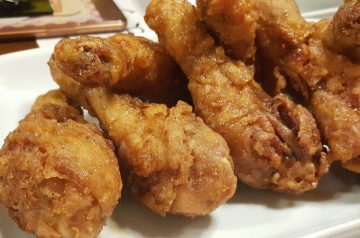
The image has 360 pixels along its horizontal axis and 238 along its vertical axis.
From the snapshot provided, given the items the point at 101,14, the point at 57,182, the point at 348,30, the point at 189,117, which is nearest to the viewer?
the point at 57,182

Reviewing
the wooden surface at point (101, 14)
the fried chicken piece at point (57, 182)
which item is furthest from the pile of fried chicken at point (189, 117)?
the wooden surface at point (101, 14)

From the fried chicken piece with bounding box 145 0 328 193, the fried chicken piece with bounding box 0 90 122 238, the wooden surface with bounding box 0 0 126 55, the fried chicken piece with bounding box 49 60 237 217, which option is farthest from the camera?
the wooden surface with bounding box 0 0 126 55

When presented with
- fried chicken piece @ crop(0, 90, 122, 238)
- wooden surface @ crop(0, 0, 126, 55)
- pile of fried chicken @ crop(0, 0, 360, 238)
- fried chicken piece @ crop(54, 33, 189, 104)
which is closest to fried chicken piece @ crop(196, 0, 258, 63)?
pile of fried chicken @ crop(0, 0, 360, 238)

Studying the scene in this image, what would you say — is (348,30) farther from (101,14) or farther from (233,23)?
(101,14)

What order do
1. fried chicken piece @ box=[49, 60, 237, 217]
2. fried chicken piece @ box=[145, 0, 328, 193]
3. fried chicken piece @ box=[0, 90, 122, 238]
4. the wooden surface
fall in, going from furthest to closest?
the wooden surface, fried chicken piece @ box=[145, 0, 328, 193], fried chicken piece @ box=[49, 60, 237, 217], fried chicken piece @ box=[0, 90, 122, 238]

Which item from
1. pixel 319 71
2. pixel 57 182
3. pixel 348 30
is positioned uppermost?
pixel 348 30

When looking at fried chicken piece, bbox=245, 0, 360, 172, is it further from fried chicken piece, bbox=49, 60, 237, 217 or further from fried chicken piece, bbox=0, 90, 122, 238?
fried chicken piece, bbox=0, 90, 122, 238

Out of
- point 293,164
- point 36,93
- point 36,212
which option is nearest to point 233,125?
point 293,164

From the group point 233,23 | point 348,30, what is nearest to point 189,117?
point 233,23
